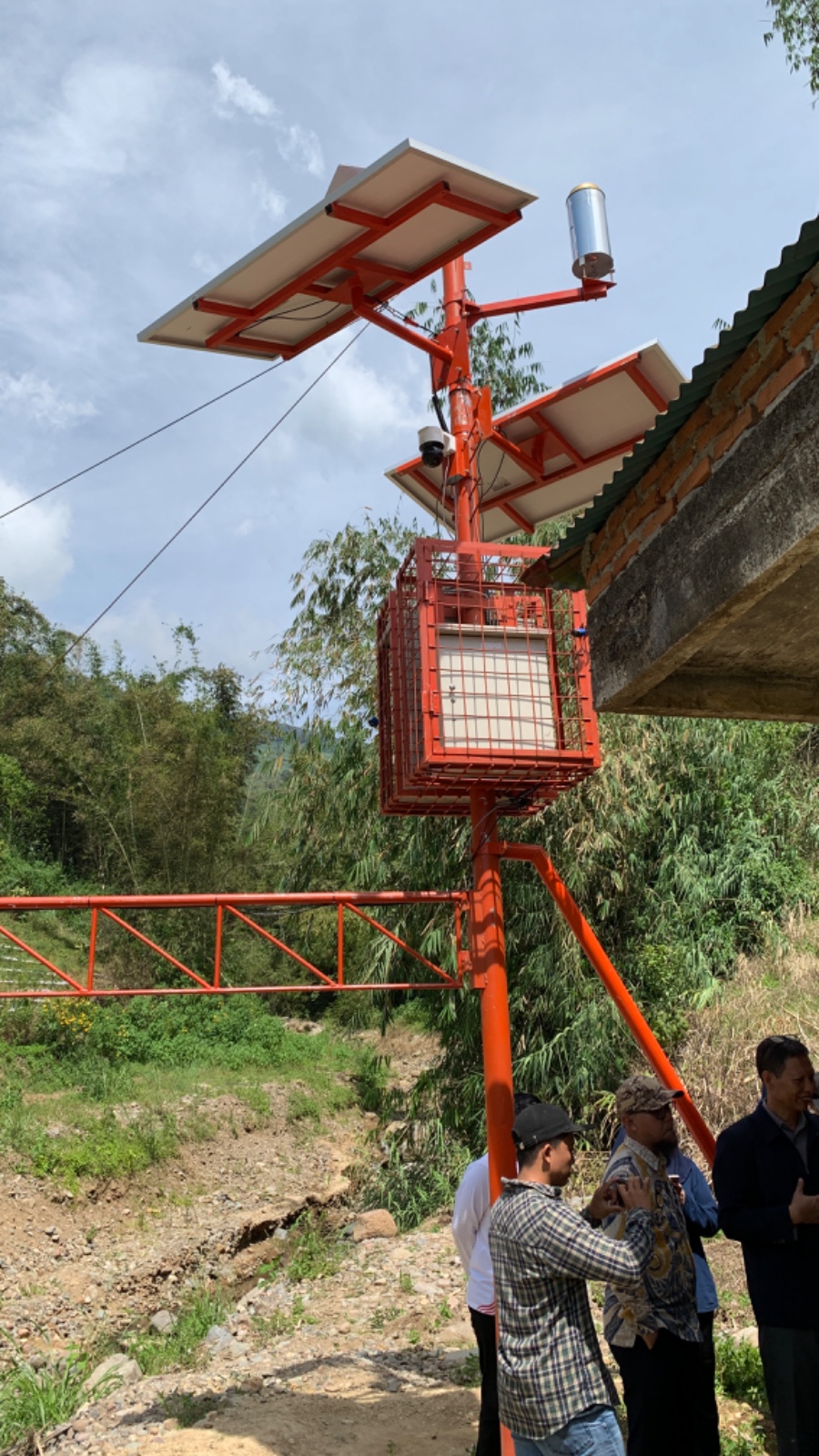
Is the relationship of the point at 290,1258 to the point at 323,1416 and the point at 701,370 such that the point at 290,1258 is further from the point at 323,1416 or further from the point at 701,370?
the point at 701,370

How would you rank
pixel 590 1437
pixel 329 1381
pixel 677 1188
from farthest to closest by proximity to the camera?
pixel 329 1381 < pixel 677 1188 < pixel 590 1437

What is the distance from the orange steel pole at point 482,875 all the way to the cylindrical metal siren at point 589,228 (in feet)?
3.04

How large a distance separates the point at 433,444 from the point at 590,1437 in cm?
543

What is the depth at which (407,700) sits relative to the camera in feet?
18.4

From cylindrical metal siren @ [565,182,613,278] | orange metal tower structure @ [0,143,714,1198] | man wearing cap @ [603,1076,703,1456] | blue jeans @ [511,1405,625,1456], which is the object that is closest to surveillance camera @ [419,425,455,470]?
orange metal tower structure @ [0,143,714,1198]

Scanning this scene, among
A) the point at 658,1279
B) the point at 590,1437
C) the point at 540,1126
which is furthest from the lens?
the point at 658,1279

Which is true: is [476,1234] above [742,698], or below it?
below

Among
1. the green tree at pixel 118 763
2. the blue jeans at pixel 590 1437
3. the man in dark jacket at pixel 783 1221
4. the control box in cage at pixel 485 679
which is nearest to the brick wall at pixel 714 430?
the control box in cage at pixel 485 679

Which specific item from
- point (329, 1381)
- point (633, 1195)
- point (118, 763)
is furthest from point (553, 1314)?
point (118, 763)

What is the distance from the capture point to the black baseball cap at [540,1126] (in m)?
3.11

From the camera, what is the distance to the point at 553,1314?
116 inches

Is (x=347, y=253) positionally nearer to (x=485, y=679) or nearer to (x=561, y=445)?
(x=561, y=445)

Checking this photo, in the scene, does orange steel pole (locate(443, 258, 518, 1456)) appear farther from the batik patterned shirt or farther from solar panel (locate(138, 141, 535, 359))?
the batik patterned shirt

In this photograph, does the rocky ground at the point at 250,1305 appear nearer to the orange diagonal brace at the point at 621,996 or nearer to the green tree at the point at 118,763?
the orange diagonal brace at the point at 621,996
